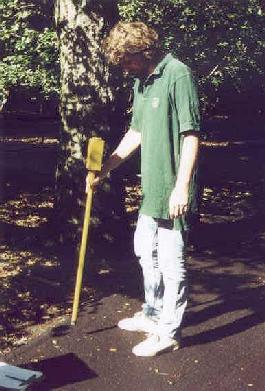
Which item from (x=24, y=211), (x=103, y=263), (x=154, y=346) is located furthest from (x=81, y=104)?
(x=24, y=211)

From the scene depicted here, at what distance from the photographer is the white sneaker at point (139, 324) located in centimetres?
483

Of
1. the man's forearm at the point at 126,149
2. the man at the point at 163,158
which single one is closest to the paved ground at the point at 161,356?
the man at the point at 163,158

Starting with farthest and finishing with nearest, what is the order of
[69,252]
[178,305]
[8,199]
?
1. [8,199]
2. [69,252]
3. [178,305]

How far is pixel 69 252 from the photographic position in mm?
7008

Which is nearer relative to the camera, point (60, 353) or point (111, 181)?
point (60, 353)

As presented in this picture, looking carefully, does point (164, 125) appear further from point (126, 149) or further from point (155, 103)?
point (126, 149)

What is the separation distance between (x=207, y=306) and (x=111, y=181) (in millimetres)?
2064

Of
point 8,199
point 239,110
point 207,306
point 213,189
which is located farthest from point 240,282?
point 239,110

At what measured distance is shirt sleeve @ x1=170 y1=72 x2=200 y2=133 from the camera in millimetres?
3947

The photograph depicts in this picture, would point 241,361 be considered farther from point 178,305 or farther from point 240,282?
point 240,282

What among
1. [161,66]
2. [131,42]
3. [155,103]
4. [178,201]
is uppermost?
[131,42]

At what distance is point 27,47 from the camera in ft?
38.2

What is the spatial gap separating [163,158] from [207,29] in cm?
737

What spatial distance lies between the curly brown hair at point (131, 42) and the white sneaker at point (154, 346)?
1.91 m
